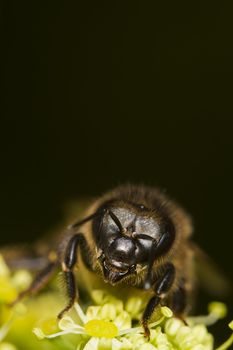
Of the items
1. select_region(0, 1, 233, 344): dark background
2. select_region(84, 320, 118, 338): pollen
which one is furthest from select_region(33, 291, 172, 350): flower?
select_region(0, 1, 233, 344): dark background

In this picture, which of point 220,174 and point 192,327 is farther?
point 220,174

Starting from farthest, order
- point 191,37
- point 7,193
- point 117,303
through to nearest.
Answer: point 191,37 < point 7,193 < point 117,303

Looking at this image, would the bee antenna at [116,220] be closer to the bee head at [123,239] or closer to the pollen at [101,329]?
the bee head at [123,239]

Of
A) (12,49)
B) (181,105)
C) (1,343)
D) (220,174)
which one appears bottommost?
(1,343)

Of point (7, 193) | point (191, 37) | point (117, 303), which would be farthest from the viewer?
point (191, 37)

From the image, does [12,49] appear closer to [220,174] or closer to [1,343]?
[220,174]

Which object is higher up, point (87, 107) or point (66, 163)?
point (87, 107)

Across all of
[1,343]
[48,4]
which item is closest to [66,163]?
[48,4]

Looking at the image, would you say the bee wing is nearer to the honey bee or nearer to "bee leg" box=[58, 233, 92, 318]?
the honey bee
